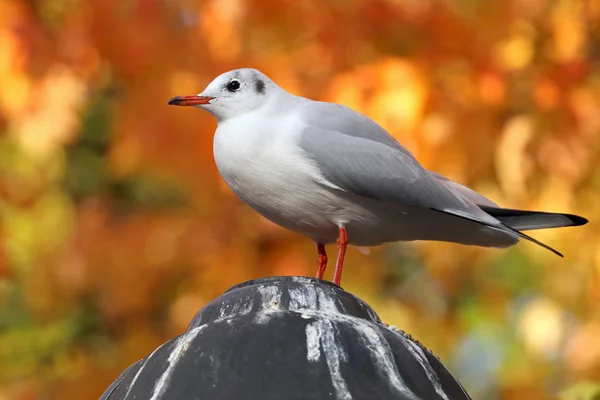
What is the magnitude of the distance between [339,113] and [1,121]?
2.14 metres

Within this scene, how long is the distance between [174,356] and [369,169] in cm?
74

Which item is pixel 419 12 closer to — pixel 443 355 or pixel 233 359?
pixel 443 355

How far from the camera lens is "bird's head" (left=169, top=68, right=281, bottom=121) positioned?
2172mm

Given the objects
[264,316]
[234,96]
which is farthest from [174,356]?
[234,96]

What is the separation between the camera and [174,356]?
55.2 inches

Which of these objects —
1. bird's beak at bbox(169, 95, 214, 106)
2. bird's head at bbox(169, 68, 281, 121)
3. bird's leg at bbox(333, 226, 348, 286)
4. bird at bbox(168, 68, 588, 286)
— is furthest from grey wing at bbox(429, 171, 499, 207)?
bird's beak at bbox(169, 95, 214, 106)

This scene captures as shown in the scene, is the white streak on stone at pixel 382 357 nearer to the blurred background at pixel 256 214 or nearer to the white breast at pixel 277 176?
the white breast at pixel 277 176

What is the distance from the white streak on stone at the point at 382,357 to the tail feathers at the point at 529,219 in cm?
71

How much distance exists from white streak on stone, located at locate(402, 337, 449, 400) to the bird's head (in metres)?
0.84

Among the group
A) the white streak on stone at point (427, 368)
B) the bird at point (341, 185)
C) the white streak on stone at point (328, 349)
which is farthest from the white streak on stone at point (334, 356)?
the bird at point (341, 185)

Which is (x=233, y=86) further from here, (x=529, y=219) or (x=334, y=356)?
(x=334, y=356)

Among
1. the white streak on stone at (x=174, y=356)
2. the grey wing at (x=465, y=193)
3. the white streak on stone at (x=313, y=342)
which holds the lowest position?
the white streak on stone at (x=174, y=356)

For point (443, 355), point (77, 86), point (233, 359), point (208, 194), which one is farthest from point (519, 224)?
point (77, 86)

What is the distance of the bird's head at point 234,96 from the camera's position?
217 centimetres
